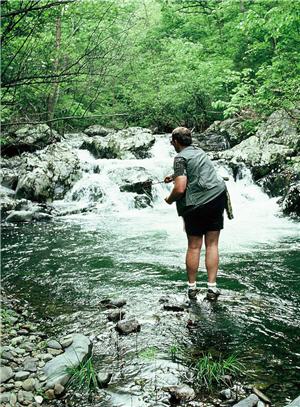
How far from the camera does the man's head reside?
511 cm

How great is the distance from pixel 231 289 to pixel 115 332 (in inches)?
79.4

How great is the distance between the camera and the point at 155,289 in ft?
18.6

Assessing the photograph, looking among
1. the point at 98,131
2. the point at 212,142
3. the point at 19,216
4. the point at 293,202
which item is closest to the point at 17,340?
the point at 19,216

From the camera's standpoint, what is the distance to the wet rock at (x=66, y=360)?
3.33 m

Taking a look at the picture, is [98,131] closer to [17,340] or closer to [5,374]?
[17,340]

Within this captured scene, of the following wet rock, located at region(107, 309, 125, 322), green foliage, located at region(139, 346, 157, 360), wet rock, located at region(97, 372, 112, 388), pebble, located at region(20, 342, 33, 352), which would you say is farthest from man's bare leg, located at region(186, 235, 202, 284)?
pebble, located at region(20, 342, 33, 352)

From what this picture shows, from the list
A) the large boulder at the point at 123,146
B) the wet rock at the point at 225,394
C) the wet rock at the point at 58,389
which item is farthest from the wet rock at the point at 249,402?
the large boulder at the point at 123,146

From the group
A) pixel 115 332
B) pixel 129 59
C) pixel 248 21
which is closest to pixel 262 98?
pixel 248 21

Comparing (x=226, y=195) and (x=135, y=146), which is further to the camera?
(x=135, y=146)

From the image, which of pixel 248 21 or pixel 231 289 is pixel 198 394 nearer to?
pixel 231 289

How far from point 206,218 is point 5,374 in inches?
112

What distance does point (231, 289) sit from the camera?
562 centimetres

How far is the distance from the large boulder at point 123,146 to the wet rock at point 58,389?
16.0m

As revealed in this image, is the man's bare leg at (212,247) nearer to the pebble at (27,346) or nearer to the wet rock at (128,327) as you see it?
the wet rock at (128,327)
